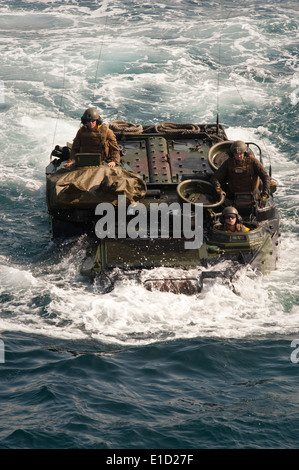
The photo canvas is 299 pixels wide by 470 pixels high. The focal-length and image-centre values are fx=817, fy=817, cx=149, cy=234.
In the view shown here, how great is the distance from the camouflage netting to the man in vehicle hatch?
1.40 meters

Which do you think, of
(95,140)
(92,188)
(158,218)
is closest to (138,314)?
(158,218)

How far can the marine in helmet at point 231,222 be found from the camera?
42.6 feet

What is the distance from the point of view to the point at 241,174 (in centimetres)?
1424

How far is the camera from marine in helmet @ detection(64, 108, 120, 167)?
15.0 m

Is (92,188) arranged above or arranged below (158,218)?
above

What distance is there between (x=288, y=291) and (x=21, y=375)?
4.82m

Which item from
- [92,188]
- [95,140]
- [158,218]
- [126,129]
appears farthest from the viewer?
[126,129]

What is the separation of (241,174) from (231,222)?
1505 mm

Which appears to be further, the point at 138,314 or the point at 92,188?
the point at 92,188

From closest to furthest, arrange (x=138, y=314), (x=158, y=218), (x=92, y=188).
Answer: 1. (x=138, y=314)
2. (x=158, y=218)
3. (x=92, y=188)

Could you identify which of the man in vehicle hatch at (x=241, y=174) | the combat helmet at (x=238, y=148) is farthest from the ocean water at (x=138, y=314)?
the combat helmet at (x=238, y=148)

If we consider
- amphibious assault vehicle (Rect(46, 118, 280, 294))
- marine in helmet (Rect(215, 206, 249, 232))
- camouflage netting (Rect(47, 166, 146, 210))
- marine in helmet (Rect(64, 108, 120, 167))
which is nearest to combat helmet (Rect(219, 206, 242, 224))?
marine in helmet (Rect(215, 206, 249, 232))

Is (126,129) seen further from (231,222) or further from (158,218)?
(231,222)

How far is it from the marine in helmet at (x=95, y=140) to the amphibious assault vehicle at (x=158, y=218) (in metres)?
0.33
